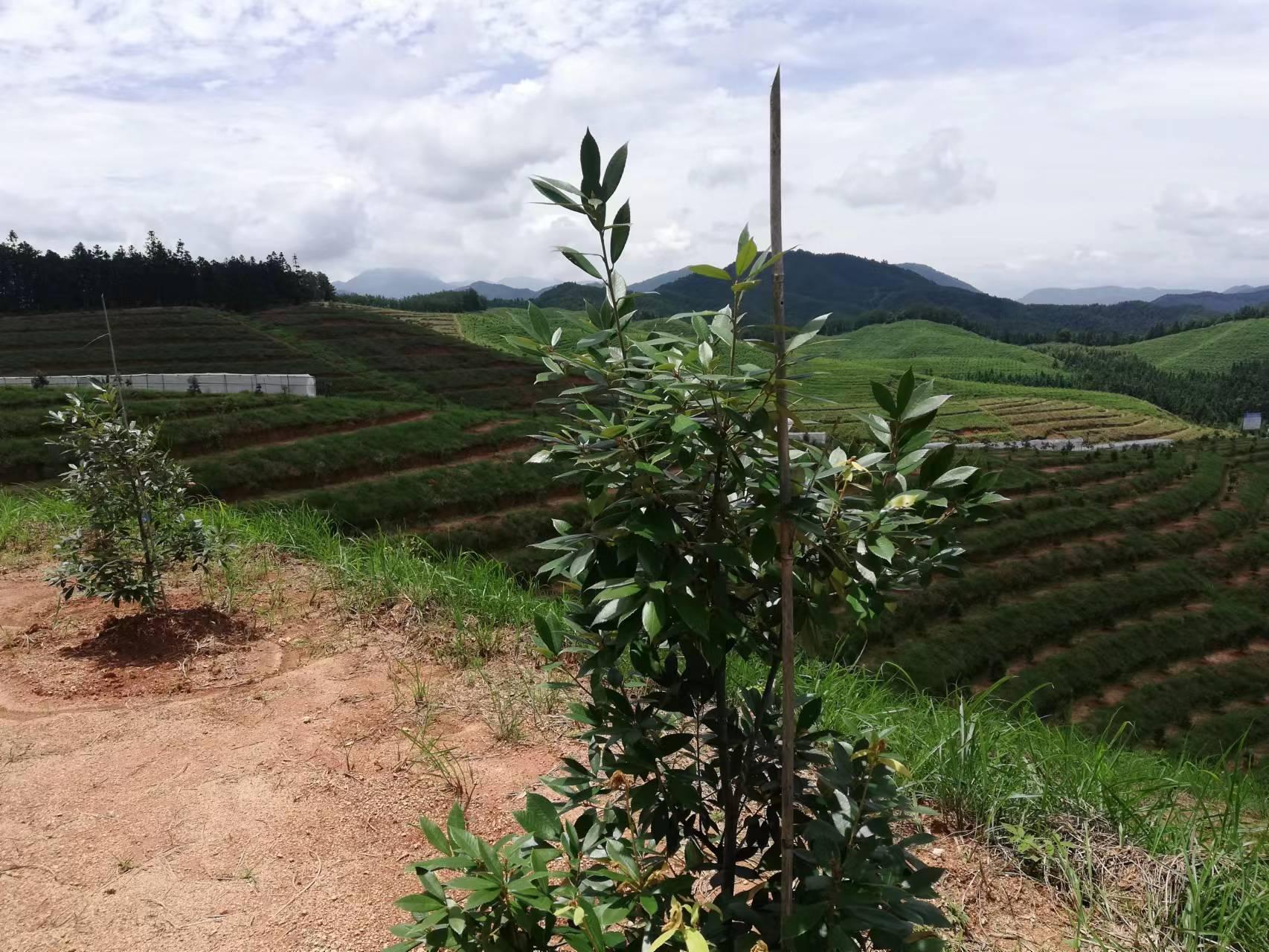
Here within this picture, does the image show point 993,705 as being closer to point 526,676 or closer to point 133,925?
point 526,676

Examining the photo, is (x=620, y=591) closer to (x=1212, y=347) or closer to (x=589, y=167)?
(x=589, y=167)

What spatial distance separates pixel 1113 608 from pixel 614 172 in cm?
4906

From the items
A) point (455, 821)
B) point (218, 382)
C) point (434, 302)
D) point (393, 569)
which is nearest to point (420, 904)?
point (455, 821)

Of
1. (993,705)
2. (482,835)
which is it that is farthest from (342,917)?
(993,705)

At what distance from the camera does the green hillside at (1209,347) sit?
131875mm

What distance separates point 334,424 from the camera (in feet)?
144

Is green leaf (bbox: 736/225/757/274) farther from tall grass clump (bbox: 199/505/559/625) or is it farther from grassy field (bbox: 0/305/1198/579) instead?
grassy field (bbox: 0/305/1198/579)

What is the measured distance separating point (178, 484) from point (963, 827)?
470cm

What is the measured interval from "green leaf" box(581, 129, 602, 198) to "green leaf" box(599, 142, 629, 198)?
0.01m

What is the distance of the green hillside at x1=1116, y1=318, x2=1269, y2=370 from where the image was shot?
433ft

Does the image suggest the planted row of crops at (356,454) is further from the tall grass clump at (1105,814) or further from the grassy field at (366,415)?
the tall grass clump at (1105,814)

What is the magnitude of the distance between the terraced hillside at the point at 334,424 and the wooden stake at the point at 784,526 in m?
23.4

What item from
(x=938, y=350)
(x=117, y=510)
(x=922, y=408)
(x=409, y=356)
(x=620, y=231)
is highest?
(x=409, y=356)

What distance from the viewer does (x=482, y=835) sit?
106 inches
